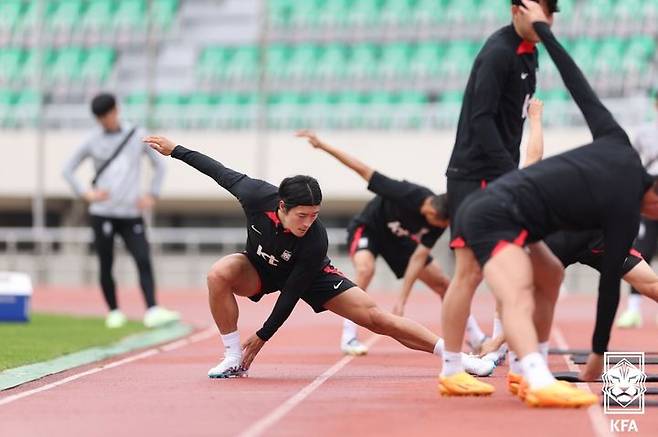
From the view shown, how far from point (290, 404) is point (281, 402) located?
102 millimetres

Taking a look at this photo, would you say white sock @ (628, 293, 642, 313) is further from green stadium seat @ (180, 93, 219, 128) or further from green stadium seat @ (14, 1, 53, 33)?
green stadium seat @ (14, 1, 53, 33)

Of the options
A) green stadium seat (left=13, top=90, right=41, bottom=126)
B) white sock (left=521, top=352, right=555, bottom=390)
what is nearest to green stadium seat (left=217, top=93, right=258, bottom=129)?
green stadium seat (left=13, top=90, right=41, bottom=126)

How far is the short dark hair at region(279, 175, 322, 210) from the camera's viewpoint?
→ 847 cm

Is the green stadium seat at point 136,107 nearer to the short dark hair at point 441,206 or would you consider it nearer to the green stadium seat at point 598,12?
the green stadium seat at point 598,12

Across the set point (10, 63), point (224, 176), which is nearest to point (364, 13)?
point (10, 63)

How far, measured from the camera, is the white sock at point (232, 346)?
9.24 meters

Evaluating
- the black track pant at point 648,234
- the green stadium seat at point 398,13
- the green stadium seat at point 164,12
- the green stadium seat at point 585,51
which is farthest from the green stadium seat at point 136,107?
the black track pant at point 648,234

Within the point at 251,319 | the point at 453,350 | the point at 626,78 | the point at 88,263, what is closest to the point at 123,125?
the point at 251,319

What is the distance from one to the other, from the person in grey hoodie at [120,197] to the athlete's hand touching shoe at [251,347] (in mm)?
6356

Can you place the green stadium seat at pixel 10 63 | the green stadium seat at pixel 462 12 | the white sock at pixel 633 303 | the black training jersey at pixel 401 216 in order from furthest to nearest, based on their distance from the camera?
1. the green stadium seat at pixel 10 63
2. the green stadium seat at pixel 462 12
3. the white sock at pixel 633 303
4. the black training jersey at pixel 401 216

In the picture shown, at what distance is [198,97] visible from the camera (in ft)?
119

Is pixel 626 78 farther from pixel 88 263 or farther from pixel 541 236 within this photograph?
pixel 541 236

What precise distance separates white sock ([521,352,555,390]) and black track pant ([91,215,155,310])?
29.5ft

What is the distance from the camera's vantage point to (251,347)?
9.10 metres
